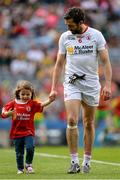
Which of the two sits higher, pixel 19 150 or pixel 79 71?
pixel 79 71

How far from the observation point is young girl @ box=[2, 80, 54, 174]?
1067 cm

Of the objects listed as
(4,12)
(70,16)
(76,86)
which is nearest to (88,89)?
(76,86)

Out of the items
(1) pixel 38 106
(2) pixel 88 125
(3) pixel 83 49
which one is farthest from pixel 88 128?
(3) pixel 83 49

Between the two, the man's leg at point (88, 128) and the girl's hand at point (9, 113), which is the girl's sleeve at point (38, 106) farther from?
the man's leg at point (88, 128)

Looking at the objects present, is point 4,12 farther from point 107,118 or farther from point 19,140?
point 19,140

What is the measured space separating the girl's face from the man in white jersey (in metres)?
0.31

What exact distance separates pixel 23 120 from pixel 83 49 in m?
1.25

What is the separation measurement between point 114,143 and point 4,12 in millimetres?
6224

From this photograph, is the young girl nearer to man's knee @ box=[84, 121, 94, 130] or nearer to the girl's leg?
the girl's leg

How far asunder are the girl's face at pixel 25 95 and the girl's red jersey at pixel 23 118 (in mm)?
59

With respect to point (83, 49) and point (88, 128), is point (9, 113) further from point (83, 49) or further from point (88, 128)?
point (83, 49)

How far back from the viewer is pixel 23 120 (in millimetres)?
10703

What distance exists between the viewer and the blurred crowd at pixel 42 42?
2358 centimetres

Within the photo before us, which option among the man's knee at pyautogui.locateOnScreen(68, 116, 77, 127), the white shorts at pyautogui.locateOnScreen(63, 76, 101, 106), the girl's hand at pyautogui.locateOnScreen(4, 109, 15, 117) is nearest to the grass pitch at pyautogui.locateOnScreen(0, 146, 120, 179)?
the man's knee at pyautogui.locateOnScreen(68, 116, 77, 127)
